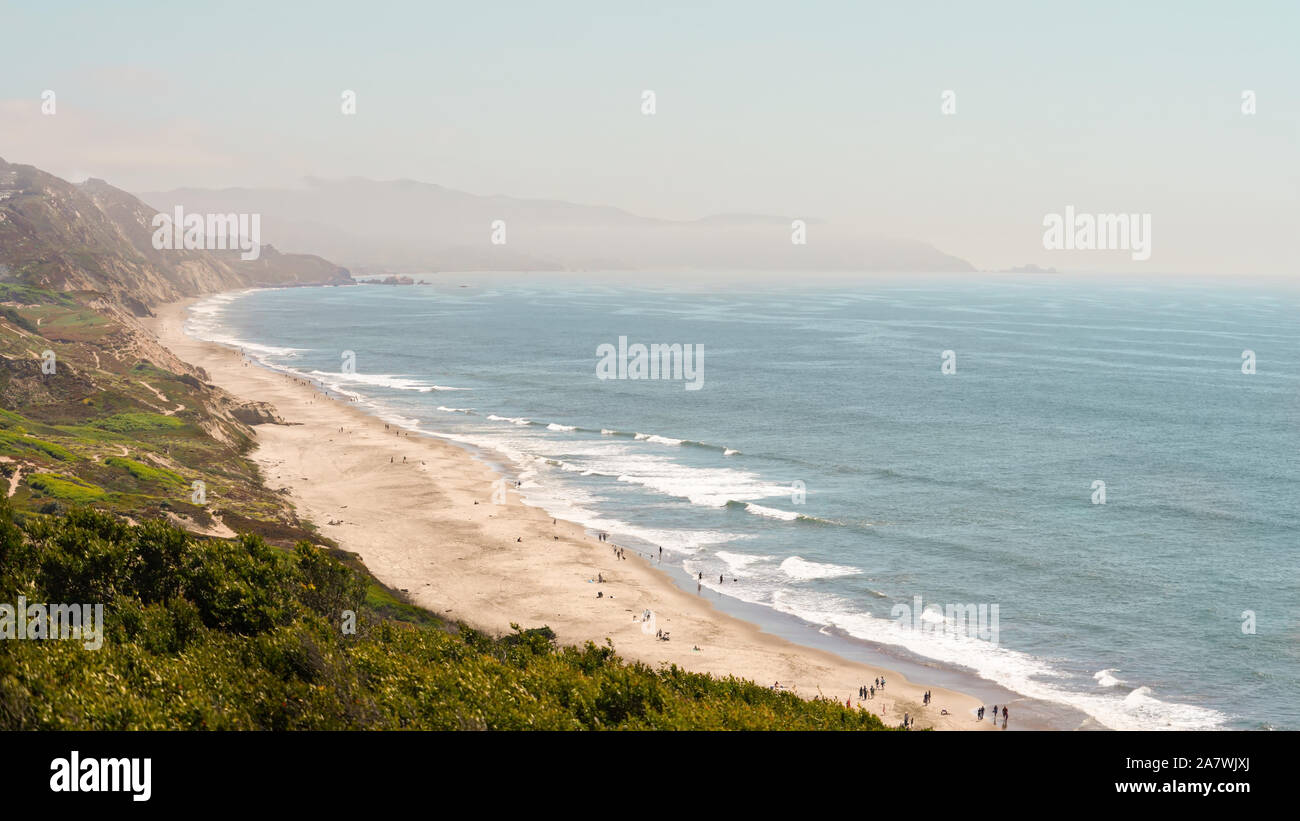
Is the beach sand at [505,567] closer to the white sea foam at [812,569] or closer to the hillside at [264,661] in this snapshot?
the hillside at [264,661]

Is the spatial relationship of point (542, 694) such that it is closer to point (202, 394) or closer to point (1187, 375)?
point (202, 394)

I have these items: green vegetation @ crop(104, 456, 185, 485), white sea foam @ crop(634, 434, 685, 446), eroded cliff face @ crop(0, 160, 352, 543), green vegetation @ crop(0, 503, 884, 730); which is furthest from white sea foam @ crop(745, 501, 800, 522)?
green vegetation @ crop(104, 456, 185, 485)

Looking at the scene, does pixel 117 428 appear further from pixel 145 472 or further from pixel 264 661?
pixel 264 661

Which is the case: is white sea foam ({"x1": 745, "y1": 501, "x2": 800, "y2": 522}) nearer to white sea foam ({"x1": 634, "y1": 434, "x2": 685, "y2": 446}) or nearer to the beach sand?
the beach sand

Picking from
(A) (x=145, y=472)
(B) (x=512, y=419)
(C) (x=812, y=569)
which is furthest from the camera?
(B) (x=512, y=419)

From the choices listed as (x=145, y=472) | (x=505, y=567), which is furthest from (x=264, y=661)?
(x=145, y=472)
